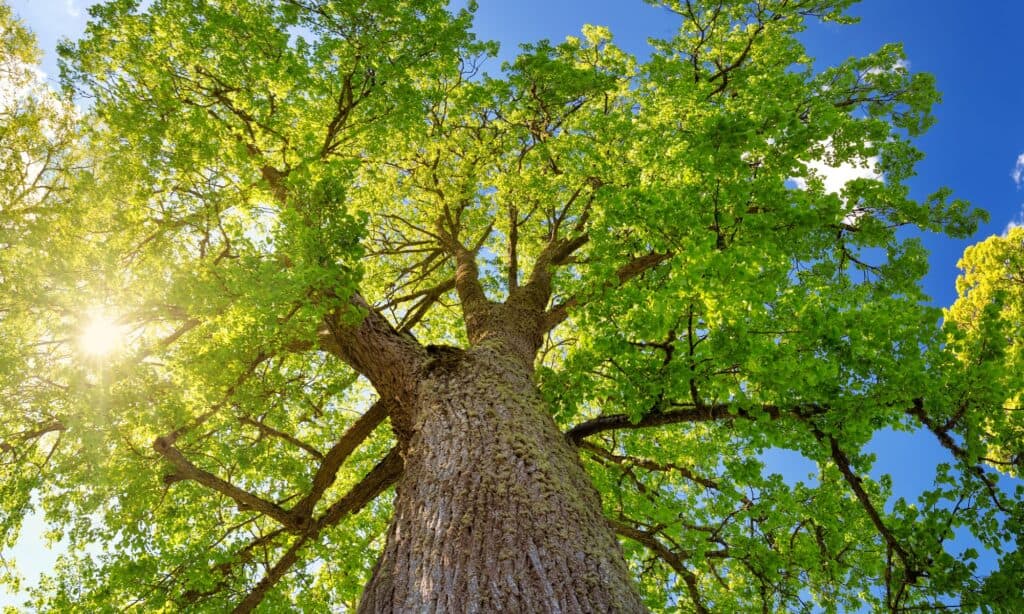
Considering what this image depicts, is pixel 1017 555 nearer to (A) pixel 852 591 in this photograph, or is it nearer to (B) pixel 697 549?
(B) pixel 697 549

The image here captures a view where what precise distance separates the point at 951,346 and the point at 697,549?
335 centimetres

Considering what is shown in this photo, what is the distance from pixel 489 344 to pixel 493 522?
3119 millimetres

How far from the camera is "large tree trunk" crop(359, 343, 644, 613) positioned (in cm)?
278

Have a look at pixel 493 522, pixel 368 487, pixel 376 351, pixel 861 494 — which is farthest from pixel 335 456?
pixel 861 494

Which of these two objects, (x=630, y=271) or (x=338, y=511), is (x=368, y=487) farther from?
(x=630, y=271)

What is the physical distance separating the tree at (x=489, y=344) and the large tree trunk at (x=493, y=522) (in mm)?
25

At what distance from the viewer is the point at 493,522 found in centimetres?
327

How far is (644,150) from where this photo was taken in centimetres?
616

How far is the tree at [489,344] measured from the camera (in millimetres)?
4082

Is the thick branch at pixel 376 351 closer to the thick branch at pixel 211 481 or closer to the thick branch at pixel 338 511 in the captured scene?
the thick branch at pixel 338 511

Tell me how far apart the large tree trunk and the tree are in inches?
1.0

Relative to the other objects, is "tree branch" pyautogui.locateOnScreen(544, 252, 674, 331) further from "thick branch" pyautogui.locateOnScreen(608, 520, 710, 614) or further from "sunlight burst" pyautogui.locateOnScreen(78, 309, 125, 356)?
"sunlight burst" pyautogui.locateOnScreen(78, 309, 125, 356)

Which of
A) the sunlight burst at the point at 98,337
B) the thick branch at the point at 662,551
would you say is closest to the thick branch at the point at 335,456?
the sunlight burst at the point at 98,337

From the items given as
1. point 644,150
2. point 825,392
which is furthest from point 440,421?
point 644,150
